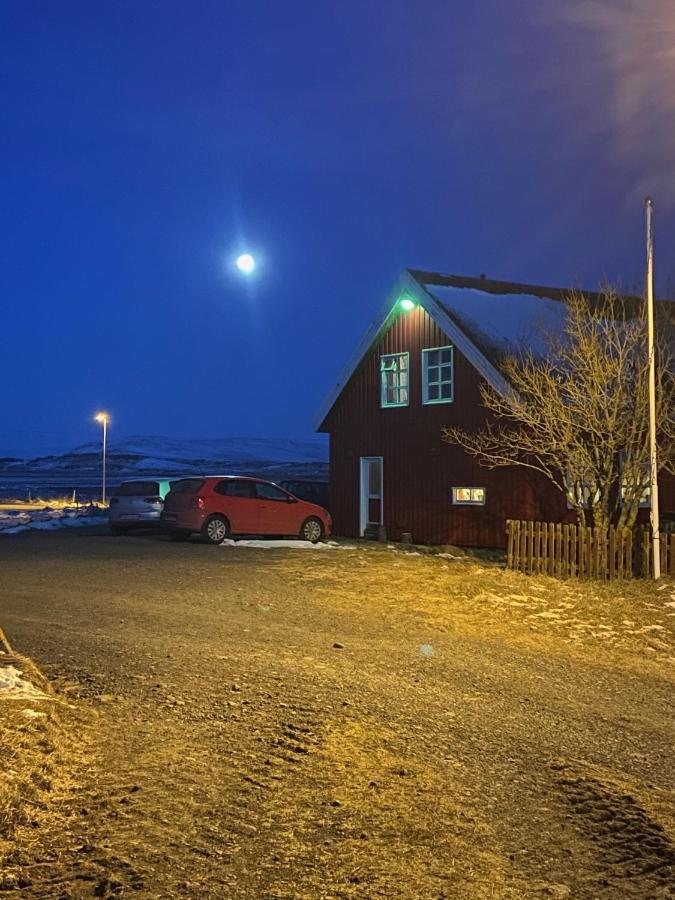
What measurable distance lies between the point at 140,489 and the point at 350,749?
793 inches

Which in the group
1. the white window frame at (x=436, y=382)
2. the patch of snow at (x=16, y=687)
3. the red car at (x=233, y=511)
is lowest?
the patch of snow at (x=16, y=687)

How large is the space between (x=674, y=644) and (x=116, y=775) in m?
7.25

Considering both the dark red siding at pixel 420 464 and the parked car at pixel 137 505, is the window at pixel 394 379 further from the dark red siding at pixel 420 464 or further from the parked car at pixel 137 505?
the parked car at pixel 137 505

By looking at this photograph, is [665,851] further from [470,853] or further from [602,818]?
[470,853]

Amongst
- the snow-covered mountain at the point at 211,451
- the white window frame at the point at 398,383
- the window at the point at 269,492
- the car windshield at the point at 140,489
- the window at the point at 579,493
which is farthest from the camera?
the snow-covered mountain at the point at 211,451

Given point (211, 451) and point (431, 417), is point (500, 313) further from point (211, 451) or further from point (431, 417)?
point (211, 451)

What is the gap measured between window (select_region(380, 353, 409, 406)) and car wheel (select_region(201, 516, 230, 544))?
664 centimetres

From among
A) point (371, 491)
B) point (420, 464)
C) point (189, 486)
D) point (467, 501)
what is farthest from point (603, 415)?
point (371, 491)

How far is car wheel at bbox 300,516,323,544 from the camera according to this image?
76.6 feet

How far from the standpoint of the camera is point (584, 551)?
15.5 meters

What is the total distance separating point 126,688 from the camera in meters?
7.39

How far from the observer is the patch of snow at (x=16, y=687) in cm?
661

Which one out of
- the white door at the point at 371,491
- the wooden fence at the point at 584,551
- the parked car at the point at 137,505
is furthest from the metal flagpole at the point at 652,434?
the parked car at the point at 137,505

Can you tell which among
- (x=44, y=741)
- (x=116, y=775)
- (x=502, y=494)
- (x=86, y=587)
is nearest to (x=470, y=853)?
(x=116, y=775)
